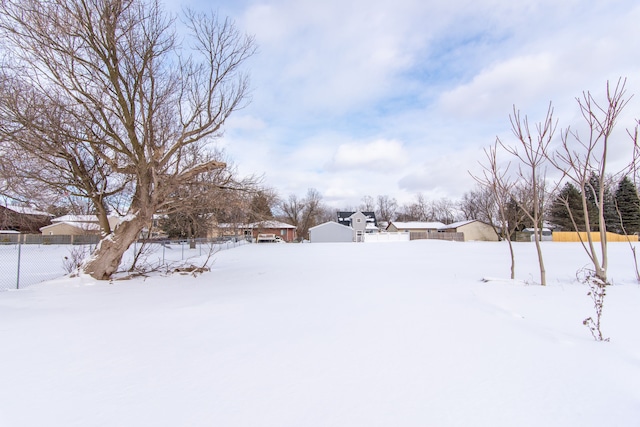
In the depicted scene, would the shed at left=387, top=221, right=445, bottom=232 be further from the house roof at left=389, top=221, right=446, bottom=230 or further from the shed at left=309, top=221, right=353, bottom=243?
the shed at left=309, top=221, right=353, bottom=243

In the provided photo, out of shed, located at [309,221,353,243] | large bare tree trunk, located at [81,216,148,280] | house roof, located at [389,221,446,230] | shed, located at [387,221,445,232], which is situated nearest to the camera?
large bare tree trunk, located at [81,216,148,280]

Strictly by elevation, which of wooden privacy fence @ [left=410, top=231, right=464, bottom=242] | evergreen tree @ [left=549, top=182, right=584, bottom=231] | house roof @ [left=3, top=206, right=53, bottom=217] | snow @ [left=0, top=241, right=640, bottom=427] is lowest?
snow @ [left=0, top=241, right=640, bottom=427]

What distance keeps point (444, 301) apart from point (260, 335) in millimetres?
3427

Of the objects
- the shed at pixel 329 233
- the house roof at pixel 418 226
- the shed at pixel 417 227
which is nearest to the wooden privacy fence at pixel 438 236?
the shed at pixel 329 233

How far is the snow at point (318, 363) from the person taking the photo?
2.23m

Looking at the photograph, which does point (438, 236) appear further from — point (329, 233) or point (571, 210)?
point (571, 210)

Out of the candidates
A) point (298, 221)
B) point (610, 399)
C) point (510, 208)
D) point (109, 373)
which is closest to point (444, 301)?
point (610, 399)

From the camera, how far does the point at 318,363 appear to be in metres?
3.04

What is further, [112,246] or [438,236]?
[438,236]

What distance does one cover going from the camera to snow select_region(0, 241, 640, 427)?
2229 mm

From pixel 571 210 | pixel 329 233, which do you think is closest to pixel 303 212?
pixel 329 233

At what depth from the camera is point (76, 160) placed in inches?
316

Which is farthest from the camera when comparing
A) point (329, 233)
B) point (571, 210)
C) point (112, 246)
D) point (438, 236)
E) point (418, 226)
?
point (418, 226)

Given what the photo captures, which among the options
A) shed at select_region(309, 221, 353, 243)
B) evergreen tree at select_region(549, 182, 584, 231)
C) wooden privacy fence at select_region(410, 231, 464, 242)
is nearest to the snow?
wooden privacy fence at select_region(410, 231, 464, 242)
